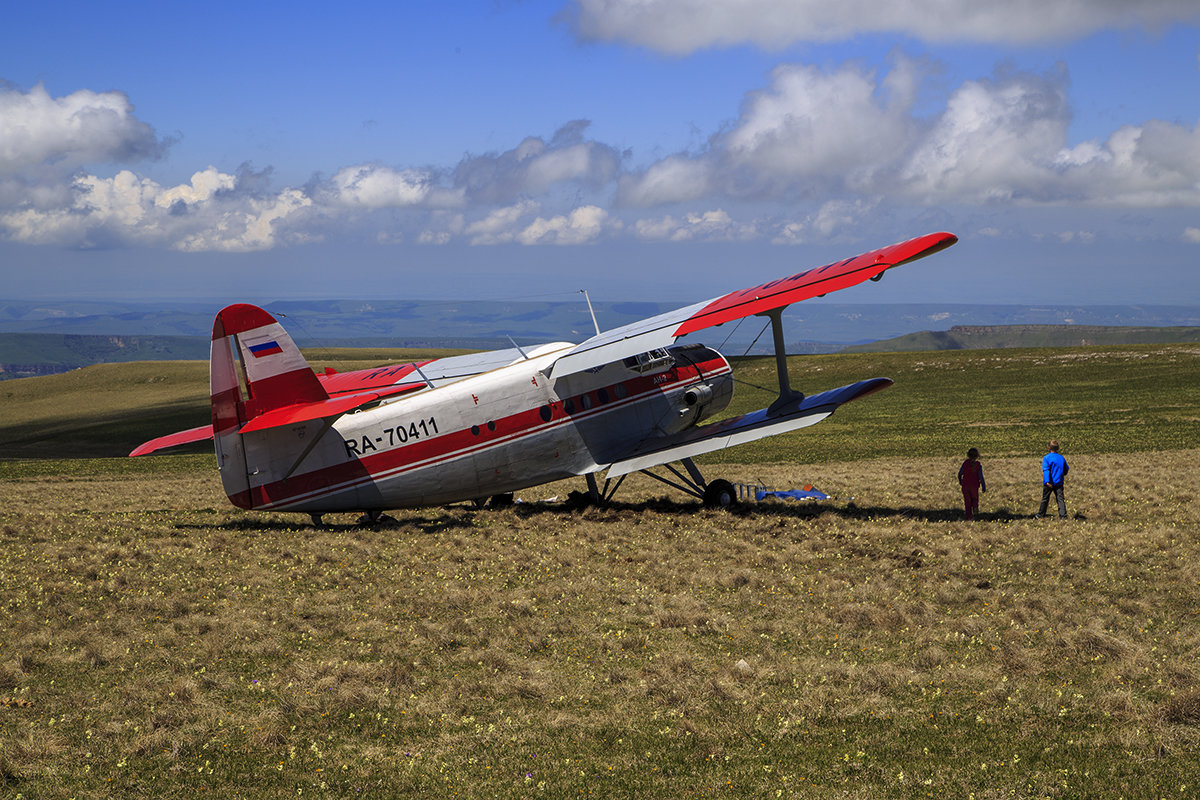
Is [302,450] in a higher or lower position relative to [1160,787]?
higher

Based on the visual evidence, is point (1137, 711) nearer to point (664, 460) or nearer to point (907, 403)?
point (664, 460)

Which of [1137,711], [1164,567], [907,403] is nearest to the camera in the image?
[1137,711]

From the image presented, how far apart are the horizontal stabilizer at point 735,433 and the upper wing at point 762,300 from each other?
8.83ft

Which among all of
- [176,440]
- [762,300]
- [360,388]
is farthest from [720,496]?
[176,440]

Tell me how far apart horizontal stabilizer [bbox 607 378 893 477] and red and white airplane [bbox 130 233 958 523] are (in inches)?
1.5

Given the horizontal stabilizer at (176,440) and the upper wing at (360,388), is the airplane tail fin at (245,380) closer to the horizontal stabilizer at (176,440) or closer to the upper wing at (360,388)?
the upper wing at (360,388)

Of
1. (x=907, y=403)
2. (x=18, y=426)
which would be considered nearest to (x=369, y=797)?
(x=907, y=403)

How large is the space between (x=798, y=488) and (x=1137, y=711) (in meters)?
18.9

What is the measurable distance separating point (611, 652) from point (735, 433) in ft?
31.3

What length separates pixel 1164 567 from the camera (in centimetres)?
1430

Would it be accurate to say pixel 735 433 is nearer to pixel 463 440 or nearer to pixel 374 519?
pixel 463 440

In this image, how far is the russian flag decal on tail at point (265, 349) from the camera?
A: 1750 centimetres

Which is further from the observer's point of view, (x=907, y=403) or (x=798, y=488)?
(x=907, y=403)

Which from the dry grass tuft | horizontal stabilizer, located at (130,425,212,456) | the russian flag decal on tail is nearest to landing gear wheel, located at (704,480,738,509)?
the dry grass tuft
